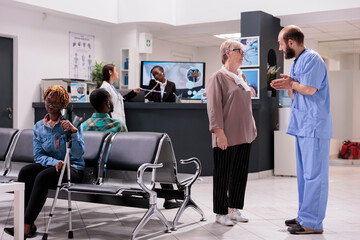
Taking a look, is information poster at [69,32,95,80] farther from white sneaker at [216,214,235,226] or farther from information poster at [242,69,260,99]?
white sneaker at [216,214,235,226]

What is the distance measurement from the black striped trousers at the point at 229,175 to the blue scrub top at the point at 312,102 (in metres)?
0.51

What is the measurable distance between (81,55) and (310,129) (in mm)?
6624

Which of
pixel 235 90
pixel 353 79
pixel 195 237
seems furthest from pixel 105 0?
pixel 195 237

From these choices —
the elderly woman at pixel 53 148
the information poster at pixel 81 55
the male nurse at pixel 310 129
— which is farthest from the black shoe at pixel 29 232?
the information poster at pixel 81 55

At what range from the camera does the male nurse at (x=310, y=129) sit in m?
3.88

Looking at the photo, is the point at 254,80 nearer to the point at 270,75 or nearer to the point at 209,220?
the point at 270,75

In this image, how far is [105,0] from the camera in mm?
9492

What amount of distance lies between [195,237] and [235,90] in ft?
3.99

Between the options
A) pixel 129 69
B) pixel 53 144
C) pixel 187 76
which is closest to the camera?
pixel 53 144

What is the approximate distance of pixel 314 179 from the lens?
388cm

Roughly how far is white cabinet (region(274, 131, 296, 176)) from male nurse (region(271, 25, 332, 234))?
400 centimetres

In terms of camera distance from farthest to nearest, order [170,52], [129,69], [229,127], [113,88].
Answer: [170,52] < [129,69] < [113,88] < [229,127]

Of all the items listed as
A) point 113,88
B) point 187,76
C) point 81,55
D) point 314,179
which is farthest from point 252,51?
point 314,179

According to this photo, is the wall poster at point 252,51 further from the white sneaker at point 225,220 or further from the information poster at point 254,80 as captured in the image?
the white sneaker at point 225,220
